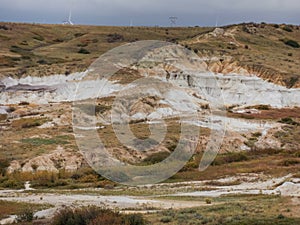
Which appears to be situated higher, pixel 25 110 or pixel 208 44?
pixel 208 44

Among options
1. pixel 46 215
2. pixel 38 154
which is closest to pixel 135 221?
pixel 46 215

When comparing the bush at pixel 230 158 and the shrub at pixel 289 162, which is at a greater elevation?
the shrub at pixel 289 162

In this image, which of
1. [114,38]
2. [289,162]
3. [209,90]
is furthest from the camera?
[114,38]

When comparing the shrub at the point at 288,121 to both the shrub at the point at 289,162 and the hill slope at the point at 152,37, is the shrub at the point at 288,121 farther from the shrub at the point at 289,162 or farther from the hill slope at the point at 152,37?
the shrub at the point at 289,162

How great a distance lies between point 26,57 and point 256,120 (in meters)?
52.2

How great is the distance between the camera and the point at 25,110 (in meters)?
68.3

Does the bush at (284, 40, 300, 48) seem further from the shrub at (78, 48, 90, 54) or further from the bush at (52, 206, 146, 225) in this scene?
the bush at (52, 206, 146, 225)

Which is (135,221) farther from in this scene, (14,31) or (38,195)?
(14,31)

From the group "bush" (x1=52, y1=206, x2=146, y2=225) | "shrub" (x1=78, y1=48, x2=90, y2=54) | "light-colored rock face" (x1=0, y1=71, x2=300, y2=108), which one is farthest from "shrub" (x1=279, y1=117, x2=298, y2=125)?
"shrub" (x1=78, y1=48, x2=90, y2=54)

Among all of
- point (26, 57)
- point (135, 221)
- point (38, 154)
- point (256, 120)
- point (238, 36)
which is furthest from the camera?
point (238, 36)

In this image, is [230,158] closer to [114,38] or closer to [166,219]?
[166,219]

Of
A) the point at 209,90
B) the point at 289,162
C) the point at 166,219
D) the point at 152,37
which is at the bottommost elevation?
the point at 289,162

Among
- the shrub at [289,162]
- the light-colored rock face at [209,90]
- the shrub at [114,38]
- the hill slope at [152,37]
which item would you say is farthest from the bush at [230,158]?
Result: the shrub at [114,38]

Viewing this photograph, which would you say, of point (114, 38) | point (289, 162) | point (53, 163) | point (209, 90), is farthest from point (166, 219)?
point (114, 38)
